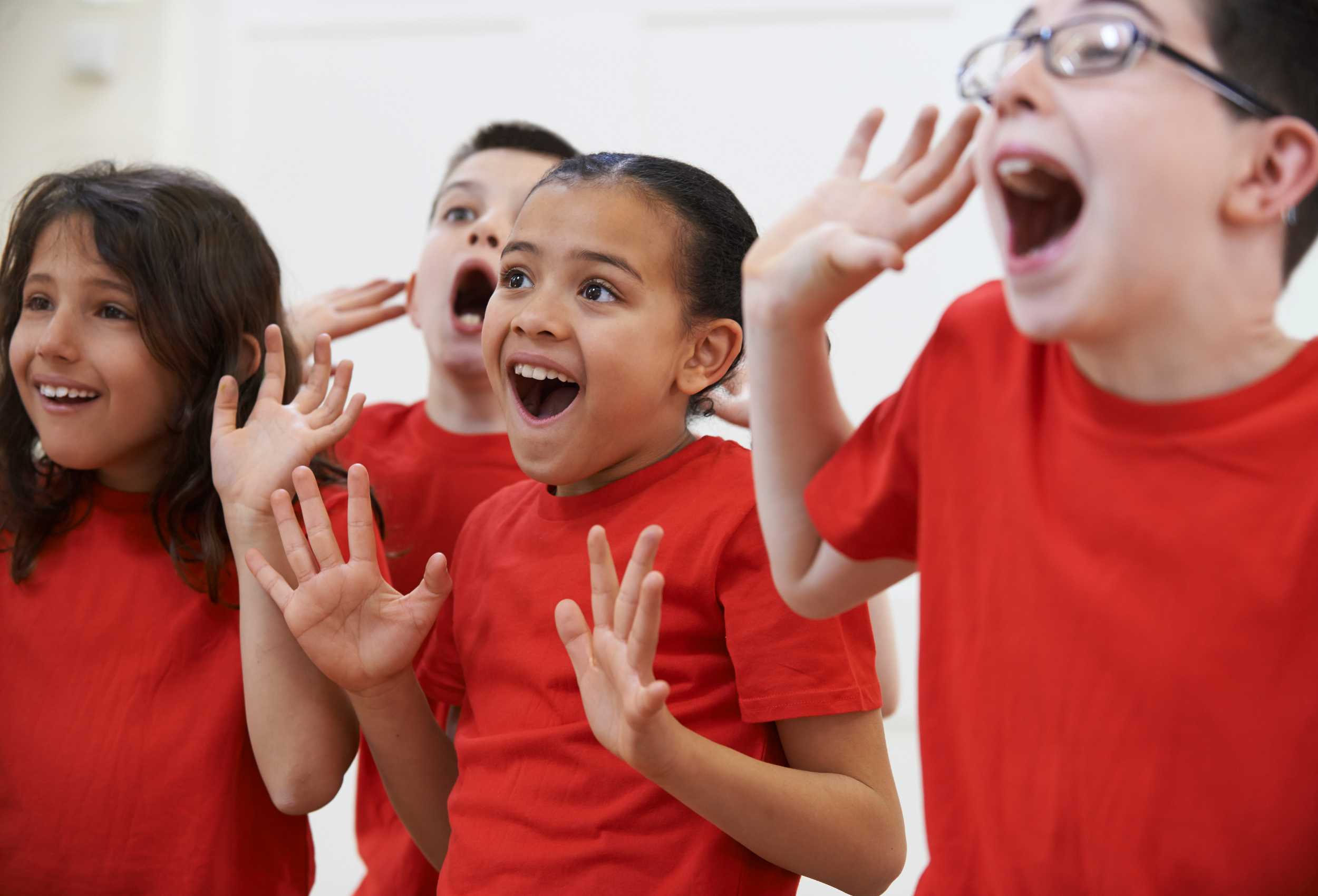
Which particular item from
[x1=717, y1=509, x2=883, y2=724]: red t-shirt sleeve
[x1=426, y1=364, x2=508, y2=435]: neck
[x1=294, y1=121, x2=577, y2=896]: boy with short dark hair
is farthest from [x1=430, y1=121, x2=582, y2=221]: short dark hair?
[x1=717, y1=509, x2=883, y2=724]: red t-shirt sleeve

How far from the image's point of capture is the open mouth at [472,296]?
1.53 m

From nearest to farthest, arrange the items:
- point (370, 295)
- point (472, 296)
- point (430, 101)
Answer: point (472, 296)
point (370, 295)
point (430, 101)

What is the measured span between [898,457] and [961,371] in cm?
6

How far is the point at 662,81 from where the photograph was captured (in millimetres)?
2842

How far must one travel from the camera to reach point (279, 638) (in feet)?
3.56

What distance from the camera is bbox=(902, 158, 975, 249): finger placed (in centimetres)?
65

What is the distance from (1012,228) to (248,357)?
921 mm

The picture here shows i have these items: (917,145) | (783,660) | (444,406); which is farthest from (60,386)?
(917,145)

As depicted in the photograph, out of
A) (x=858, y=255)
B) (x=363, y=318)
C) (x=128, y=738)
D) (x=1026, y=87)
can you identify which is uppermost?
(x=1026, y=87)

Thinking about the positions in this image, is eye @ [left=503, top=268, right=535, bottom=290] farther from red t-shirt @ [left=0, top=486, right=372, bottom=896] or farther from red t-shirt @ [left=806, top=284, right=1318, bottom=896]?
red t-shirt @ [left=806, top=284, right=1318, bottom=896]

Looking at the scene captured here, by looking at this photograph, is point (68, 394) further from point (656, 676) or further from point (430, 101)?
point (430, 101)

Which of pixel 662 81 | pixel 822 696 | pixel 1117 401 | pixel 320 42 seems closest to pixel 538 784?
pixel 822 696

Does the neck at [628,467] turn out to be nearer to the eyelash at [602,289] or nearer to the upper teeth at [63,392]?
the eyelash at [602,289]

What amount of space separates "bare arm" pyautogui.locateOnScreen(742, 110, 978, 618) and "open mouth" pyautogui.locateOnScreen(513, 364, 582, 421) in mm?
310
